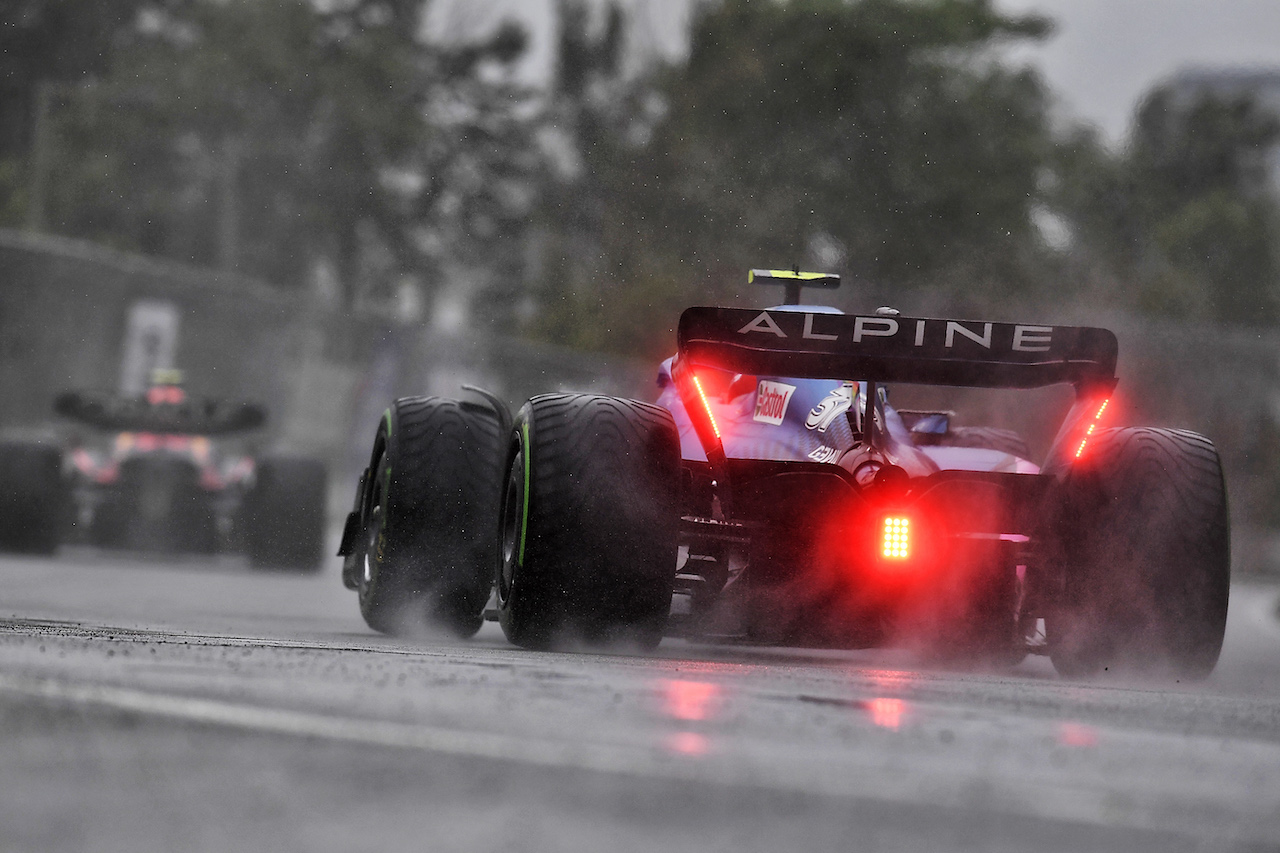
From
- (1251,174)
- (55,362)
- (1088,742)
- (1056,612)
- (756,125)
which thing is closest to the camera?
(1088,742)

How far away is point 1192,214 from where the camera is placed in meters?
44.4

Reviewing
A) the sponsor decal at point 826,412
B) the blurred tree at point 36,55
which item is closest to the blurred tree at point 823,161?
the blurred tree at point 36,55

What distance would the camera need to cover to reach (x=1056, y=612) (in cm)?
668

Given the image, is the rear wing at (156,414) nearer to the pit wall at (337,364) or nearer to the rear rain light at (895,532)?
the pit wall at (337,364)

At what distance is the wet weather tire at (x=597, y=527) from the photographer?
20.5 feet

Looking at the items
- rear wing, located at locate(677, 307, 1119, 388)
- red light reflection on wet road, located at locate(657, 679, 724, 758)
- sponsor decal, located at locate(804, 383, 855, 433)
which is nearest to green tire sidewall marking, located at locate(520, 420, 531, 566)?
rear wing, located at locate(677, 307, 1119, 388)

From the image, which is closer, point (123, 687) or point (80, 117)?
point (123, 687)

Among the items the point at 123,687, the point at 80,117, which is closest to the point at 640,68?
the point at 80,117

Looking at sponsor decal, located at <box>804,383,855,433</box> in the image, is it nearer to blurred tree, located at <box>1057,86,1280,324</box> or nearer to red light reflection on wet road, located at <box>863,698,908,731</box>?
red light reflection on wet road, located at <box>863,698,908,731</box>

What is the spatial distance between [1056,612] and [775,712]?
8.82 feet

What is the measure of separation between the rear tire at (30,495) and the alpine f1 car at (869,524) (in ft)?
26.0

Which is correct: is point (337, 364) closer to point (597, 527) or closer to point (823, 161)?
point (823, 161)

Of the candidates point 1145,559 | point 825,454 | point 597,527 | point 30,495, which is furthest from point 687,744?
point 30,495

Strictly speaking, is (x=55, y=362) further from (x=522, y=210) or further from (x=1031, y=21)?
(x=1031, y=21)
